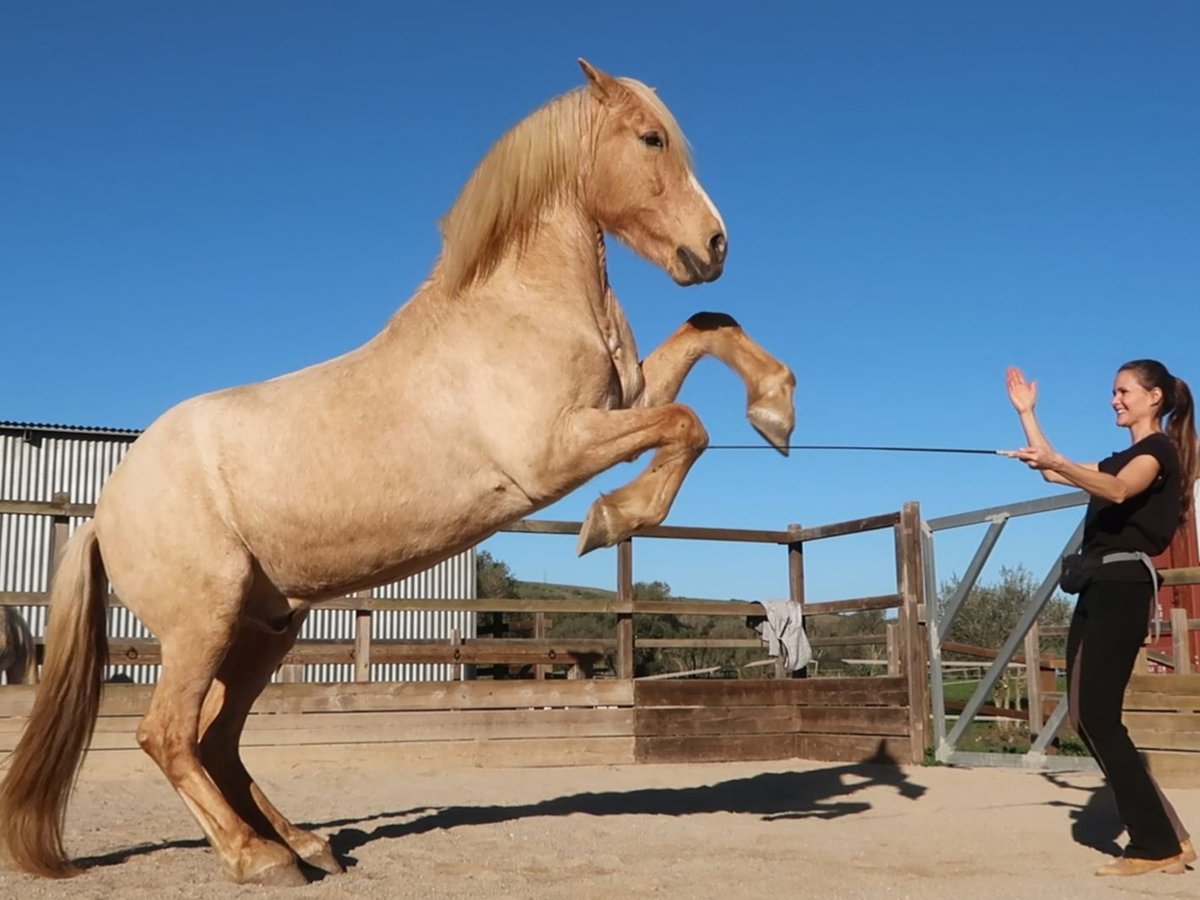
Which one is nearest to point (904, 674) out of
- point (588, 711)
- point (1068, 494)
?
point (1068, 494)

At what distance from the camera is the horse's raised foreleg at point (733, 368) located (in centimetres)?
419

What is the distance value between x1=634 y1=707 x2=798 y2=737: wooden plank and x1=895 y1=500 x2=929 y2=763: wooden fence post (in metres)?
1.02

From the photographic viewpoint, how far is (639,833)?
200 inches

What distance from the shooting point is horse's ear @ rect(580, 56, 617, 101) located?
13.9 feet

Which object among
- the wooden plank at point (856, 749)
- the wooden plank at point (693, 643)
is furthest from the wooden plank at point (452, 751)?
the wooden plank at point (856, 749)

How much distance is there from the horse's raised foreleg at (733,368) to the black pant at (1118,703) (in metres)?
1.35

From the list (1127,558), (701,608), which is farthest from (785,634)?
(1127,558)

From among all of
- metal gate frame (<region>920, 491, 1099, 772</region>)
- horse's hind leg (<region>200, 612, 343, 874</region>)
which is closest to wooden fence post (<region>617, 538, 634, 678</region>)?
metal gate frame (<region>920, 491, 1099, 772</region>)

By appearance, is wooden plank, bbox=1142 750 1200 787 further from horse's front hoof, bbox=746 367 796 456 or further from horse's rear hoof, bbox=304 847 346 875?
horse's rear hoof, bbox=304 847 346 875

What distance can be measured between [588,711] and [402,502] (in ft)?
15.4

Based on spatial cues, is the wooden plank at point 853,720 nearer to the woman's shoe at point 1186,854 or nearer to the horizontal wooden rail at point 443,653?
the horizontal wooden rail at point 443,653

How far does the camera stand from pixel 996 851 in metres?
4.66

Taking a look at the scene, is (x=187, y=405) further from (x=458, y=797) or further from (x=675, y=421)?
(x=458, y=797)

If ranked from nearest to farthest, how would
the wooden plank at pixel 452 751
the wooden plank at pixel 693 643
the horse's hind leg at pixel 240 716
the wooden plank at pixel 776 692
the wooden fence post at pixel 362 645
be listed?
the horse's hind leg at pixel 240 716, the wooden plank at pixel 452 751, the wooden fence post at pixel 362 645, the wooden plank at pixel 776 692, the wooden plank at pixel 693 643
